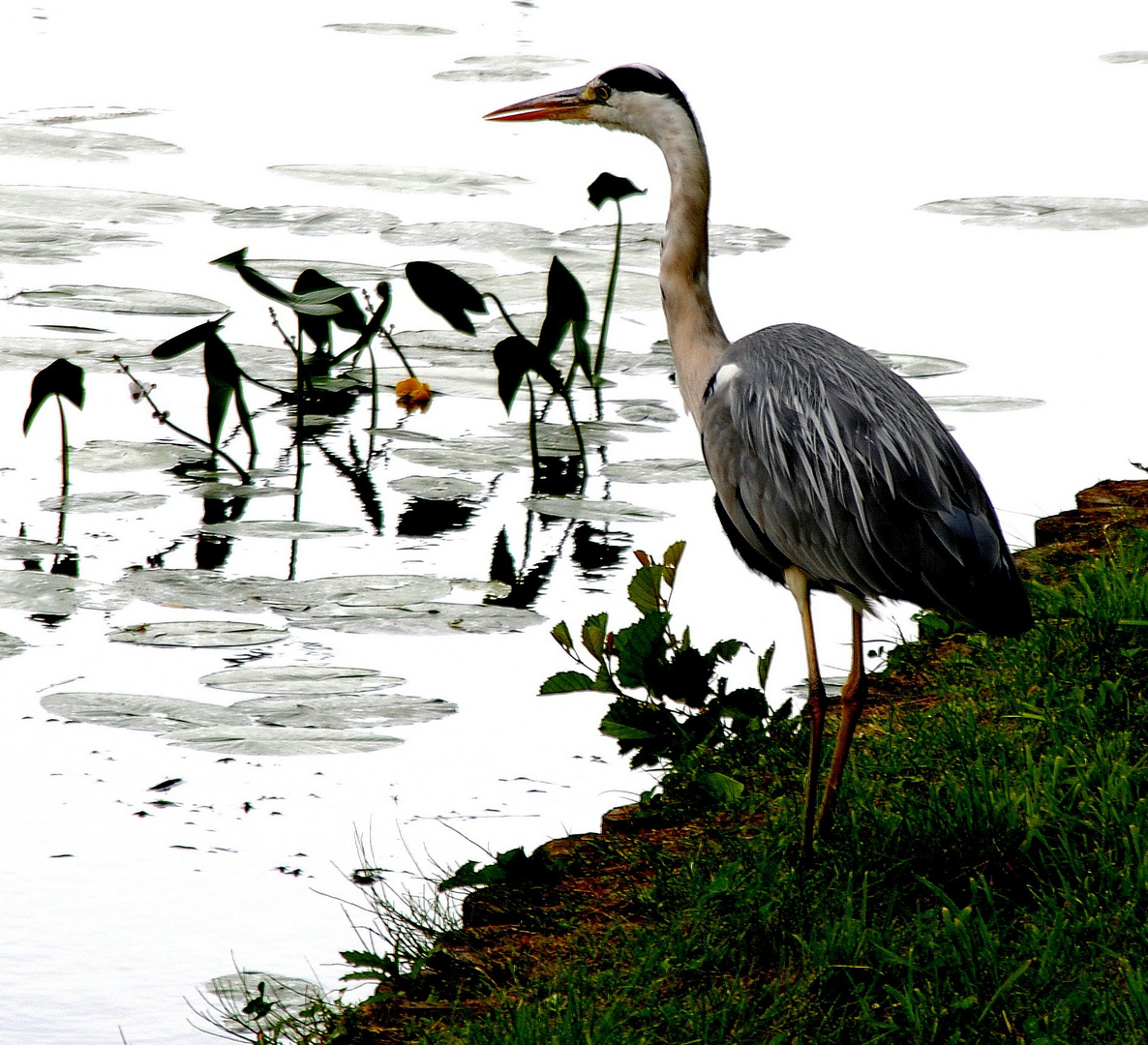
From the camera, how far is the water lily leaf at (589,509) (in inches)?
195

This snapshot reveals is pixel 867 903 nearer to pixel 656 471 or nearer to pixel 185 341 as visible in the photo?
pixel 656 471

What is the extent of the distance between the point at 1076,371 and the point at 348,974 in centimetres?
418

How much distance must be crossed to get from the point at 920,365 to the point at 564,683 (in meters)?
2.88

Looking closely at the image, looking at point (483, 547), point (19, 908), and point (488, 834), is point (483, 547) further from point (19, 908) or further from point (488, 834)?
point (19, 908)

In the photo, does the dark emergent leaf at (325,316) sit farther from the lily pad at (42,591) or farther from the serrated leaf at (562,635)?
the serrated leaf at (562,635)

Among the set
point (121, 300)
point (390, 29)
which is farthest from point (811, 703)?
point (390, 29)

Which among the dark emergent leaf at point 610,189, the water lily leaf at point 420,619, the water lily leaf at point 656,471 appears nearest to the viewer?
the water lily leaf at point 420,619

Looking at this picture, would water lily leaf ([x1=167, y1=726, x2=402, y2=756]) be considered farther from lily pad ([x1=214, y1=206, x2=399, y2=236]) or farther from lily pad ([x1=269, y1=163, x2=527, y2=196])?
lily pad ([x1=269, y1=163, x2=527, y2=196])

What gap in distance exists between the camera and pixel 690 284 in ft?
13.8

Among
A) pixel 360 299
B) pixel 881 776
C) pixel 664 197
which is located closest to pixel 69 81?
pixel 664 197

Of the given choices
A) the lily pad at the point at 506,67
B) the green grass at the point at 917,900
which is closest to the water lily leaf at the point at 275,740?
the green grass at the point at 917,900

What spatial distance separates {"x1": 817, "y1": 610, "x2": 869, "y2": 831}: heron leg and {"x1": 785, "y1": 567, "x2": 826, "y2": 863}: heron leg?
0.03 meters

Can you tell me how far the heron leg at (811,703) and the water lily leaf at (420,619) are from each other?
0.95 meters

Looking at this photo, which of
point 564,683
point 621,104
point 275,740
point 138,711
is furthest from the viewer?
point 621,104
